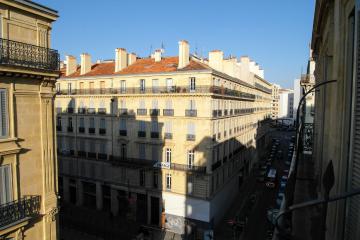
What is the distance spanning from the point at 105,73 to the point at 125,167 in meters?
11.1

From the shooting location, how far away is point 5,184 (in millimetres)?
9523

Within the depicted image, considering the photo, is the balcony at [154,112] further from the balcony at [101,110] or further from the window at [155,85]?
the balcony at [101,110]

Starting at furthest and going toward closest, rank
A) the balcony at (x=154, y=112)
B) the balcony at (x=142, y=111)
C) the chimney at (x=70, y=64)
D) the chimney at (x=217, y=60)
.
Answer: the chimney at (x=70, y=64) → the chimney at (x=217, y=60) → the balcony at (x=142, y=111) → the balcony at (x=154, y=112)

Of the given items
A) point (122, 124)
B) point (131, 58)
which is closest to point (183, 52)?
point (131, 58)

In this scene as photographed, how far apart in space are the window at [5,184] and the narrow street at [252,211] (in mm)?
21228

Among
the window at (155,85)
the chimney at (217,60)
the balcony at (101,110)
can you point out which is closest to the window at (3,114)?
the window at (155,85)

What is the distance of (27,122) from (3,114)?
3.01ft

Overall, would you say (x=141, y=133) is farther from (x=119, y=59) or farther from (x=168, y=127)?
(x=119, y=59)

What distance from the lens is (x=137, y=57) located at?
36.4 meters

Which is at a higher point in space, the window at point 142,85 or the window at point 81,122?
the window at point 142,85

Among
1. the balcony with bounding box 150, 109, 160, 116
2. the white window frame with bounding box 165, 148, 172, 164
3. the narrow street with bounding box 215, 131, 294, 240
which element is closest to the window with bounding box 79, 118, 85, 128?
the balcony with bounding box 150, 109, 160, 116

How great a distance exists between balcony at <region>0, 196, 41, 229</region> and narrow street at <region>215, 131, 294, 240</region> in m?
20.1

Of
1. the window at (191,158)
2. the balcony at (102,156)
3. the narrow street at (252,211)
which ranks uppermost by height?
the window at (191,158)

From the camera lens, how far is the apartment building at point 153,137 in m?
26.8
